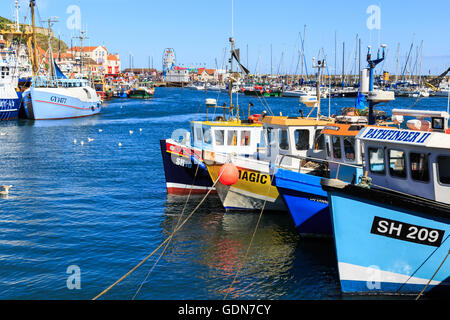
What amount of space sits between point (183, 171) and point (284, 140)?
574cm

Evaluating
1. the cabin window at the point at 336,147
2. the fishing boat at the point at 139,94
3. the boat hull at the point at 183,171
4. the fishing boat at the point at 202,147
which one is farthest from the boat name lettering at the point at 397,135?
the fishing boat at the point at 139,94

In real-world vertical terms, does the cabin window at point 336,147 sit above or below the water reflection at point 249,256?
above

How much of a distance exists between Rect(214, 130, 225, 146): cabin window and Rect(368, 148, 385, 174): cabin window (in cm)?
971

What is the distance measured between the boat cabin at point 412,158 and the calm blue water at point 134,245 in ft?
11.0

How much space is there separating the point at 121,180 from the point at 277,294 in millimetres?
16460

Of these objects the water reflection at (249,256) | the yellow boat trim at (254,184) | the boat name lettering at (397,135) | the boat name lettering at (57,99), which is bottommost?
the water reflection at (249,256)

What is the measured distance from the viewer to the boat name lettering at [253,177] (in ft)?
59.8

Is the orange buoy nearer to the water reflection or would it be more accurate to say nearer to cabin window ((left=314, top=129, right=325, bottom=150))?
the water reflection

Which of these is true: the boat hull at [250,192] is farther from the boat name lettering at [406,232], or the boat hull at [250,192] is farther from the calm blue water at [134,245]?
the boat name lettering at [406,232]

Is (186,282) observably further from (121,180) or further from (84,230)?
(121,180)

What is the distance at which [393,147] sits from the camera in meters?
11.7

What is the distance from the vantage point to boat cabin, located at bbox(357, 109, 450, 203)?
11.0 meters

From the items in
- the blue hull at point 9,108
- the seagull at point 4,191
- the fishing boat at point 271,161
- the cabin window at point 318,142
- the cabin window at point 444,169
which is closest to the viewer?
the cabin window at point 444,169
